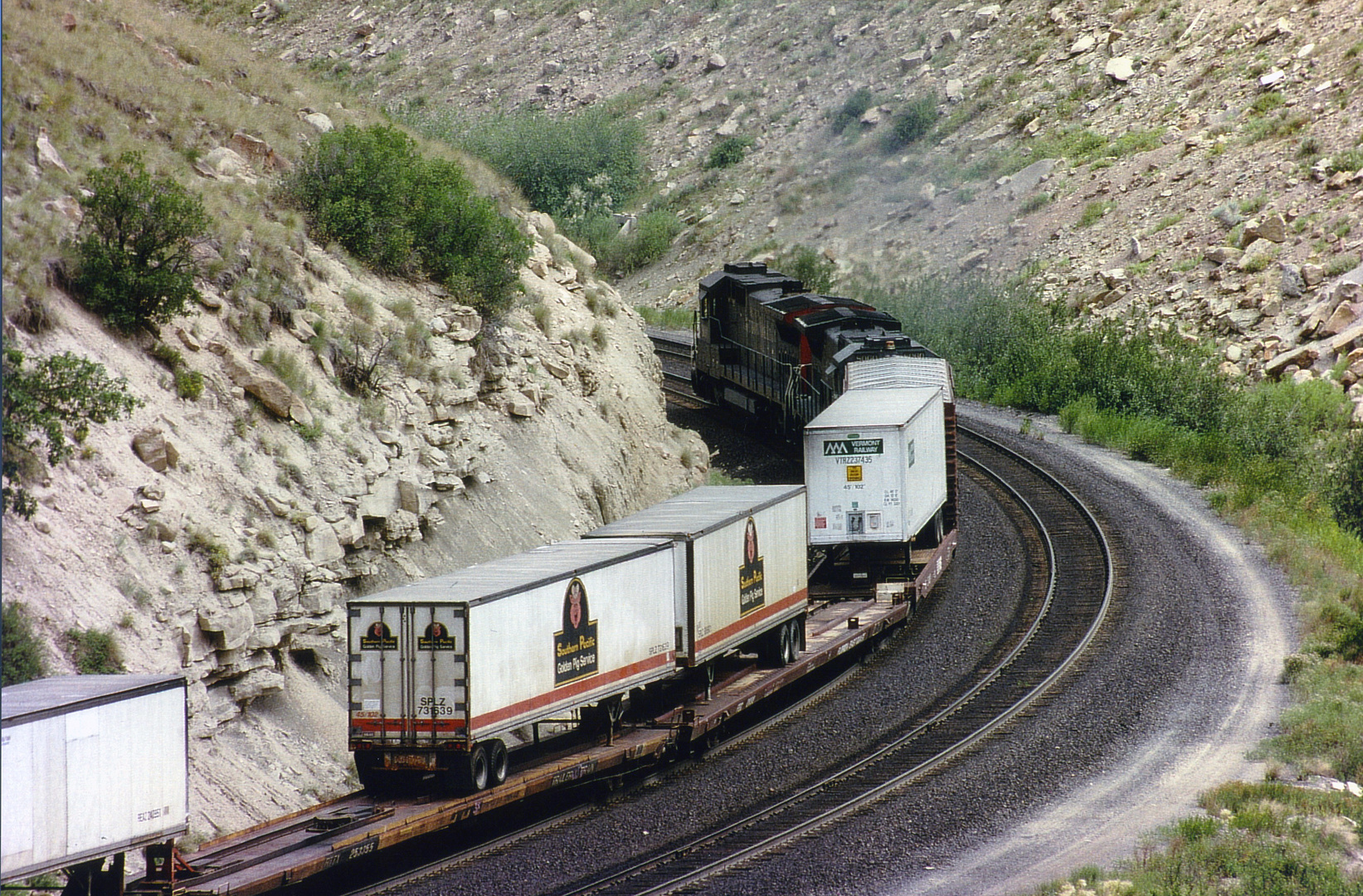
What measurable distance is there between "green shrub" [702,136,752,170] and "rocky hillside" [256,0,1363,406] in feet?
2.08

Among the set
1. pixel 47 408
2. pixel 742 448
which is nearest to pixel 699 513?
pixel 47 408

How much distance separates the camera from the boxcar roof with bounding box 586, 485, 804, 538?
20500 mm

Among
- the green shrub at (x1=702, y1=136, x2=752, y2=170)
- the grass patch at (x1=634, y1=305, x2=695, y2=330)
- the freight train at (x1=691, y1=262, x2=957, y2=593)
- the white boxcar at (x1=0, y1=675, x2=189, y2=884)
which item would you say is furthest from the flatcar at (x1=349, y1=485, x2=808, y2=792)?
the green shrub at (x1=702, y1=136, x2=752, y2=170)

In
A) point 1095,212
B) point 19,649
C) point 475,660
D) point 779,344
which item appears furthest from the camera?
point 1095,212

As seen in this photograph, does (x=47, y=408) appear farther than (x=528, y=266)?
No

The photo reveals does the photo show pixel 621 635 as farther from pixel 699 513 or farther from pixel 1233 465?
pixel 1233 465

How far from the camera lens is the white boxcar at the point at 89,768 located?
487 inches

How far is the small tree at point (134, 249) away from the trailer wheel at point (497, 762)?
9013mm

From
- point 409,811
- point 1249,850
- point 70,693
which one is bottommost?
point 1249,850

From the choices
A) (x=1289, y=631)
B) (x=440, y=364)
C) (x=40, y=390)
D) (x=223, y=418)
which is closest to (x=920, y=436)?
(x=1289, y=631)

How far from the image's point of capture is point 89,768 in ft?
42.7

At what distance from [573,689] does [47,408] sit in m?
8.10

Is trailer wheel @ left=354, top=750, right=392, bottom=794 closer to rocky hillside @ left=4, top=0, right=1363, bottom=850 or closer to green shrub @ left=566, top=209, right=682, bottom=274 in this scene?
rocky hillside @ left=4, top=0, right=1363, bottom=850

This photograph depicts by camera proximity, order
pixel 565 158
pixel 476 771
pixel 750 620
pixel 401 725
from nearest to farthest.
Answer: pixel 401 725 < pixel 476 771 < pixel 750 620 < pixel 565 158
